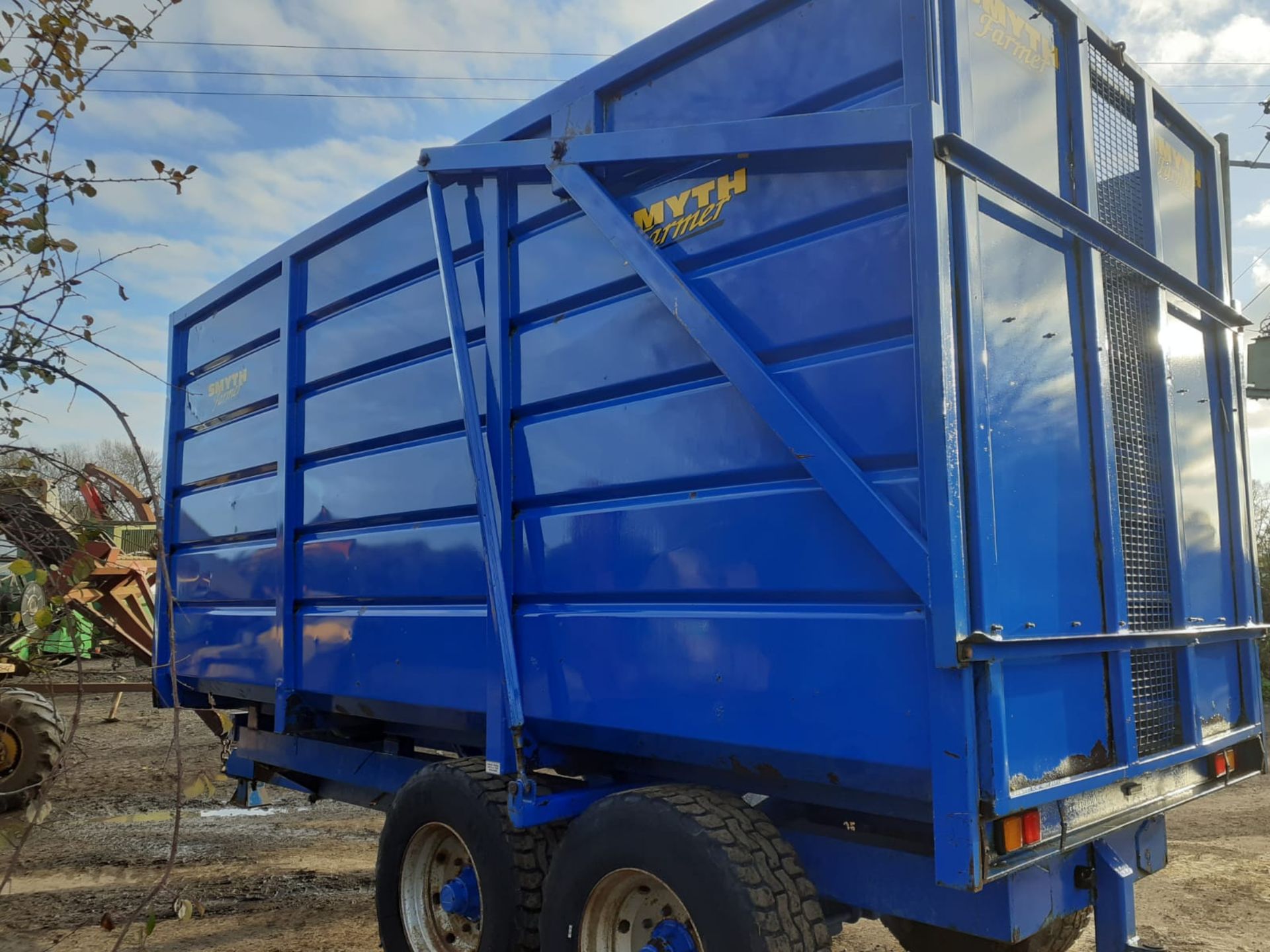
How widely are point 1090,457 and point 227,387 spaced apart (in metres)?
4.52

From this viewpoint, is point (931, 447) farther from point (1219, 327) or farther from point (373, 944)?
point (373, 944)

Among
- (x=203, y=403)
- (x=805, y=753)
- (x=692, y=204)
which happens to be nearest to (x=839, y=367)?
(x=692, y=204)

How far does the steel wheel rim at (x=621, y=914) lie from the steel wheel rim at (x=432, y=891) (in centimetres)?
83

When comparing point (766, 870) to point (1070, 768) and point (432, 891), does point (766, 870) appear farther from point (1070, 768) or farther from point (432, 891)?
point (432, 891)

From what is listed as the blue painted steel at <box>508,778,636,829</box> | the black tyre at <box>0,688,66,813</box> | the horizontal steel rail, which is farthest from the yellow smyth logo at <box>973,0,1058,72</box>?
the black tyre at <box>0,688,66,813</box>

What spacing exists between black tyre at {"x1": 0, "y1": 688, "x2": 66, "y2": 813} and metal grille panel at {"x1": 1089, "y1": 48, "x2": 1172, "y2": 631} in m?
7.17

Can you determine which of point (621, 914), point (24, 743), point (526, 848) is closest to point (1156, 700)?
point (621, 914)

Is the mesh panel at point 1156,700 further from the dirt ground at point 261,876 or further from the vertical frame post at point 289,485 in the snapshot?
the vertical frame post at point 289,485

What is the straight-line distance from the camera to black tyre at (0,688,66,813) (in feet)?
24.0

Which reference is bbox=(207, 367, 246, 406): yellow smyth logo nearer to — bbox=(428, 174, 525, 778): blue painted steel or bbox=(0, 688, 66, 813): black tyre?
bbox=(428, 174, 525, 778): blue painted steel

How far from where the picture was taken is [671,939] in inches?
109

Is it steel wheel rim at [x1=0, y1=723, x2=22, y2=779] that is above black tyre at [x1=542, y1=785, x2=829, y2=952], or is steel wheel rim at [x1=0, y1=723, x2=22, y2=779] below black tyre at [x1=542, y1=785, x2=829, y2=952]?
below

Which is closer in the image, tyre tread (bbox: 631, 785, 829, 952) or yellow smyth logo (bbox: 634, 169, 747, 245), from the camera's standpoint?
tyre tread (bbox: 631, 785, 829, 952)

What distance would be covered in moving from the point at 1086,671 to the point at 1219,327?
173cm
